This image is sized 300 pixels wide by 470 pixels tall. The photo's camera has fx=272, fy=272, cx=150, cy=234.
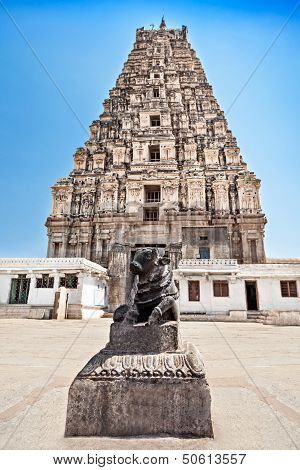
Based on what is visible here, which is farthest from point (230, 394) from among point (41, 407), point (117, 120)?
point (117, 120)

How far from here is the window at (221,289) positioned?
1959 cm

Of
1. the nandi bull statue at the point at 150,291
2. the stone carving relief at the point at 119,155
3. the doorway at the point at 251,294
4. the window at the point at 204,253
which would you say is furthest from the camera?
the stone carving relief at the point at 119,155

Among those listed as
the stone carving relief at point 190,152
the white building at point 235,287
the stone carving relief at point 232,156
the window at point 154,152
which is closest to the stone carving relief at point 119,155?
the window at point 154,152

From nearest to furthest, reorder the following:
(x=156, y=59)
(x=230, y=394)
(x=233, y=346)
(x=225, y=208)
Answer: (x=230, y=394) → (x=233, y=346) → (x=225, y=208) → (x=156, y=59)

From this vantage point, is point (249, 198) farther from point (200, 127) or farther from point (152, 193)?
point (200, 127)

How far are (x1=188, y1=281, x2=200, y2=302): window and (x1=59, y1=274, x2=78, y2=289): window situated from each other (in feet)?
27.3

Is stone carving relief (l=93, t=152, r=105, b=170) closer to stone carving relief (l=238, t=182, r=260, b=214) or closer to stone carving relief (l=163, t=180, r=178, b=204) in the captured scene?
stone carving relief (l=163, t=180, r=178, b=204)

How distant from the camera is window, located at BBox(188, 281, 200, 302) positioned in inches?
777

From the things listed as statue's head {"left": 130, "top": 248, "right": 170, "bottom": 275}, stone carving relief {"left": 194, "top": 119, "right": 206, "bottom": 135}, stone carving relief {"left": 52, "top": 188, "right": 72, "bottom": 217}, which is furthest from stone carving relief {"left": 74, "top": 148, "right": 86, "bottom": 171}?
statue's head {"left": 130, "top": 248, "right": 170, "bottom": 275}

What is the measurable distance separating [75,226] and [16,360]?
21564mm

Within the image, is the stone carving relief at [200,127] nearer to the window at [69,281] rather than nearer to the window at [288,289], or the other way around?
the window at [288,289]

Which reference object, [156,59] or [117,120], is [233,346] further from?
[156,59]

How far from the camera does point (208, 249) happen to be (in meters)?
23.8

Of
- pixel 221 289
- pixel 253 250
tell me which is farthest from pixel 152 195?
pixel 221 289
